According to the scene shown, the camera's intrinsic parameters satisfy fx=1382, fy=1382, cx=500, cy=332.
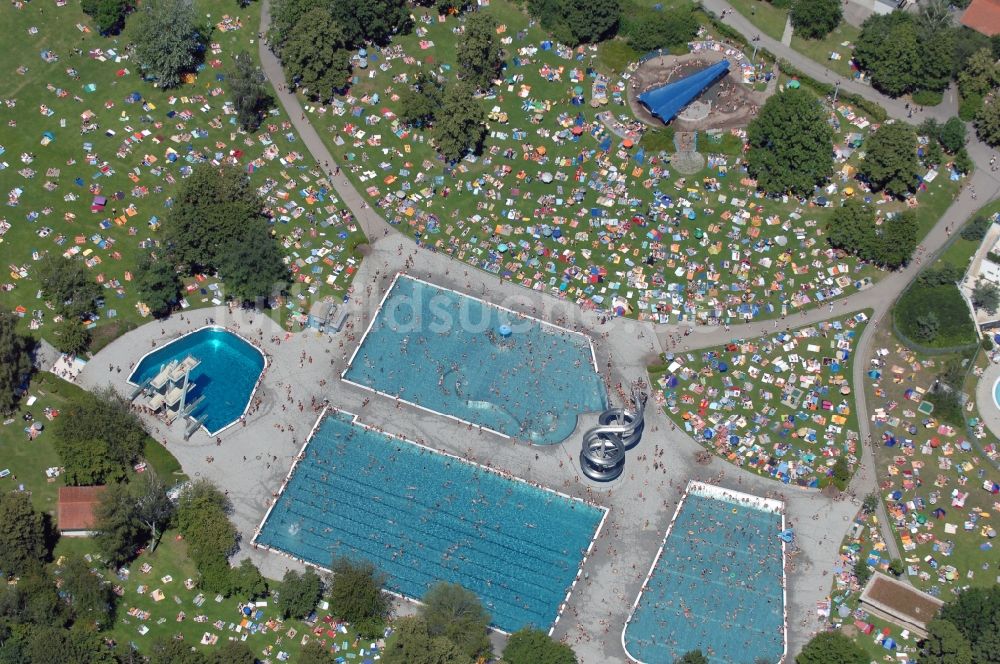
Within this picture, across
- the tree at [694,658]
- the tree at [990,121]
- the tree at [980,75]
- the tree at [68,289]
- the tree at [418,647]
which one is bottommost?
the tree at [694,658]

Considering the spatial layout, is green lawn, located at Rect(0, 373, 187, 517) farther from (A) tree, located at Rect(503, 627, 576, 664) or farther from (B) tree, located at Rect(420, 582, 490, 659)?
(A) tree, located at Rect(503, 627, 576, 664)

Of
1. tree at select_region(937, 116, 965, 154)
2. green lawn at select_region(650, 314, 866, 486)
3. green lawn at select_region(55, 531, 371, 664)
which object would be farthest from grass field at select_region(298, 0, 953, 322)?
green lawn at select_region(55, 531, 371, 664)

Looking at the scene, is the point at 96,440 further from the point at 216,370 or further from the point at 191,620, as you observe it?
the point at 191,620

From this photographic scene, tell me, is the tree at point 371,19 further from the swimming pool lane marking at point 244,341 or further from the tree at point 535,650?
the tree at point 535,650

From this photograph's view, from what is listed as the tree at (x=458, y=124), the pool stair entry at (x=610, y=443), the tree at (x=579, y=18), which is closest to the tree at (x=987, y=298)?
the pool stair entry at (x=610, y=443)

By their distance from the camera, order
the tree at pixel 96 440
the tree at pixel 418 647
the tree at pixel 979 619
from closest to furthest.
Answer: the tree at pixel 418 647 < the tree at pixel 979 619 < the tree at pixel 96 440

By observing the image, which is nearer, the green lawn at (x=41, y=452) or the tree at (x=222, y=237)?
the green lawn at (x=41, y=452)

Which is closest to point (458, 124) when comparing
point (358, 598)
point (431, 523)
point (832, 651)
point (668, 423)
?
point (668, 423)
